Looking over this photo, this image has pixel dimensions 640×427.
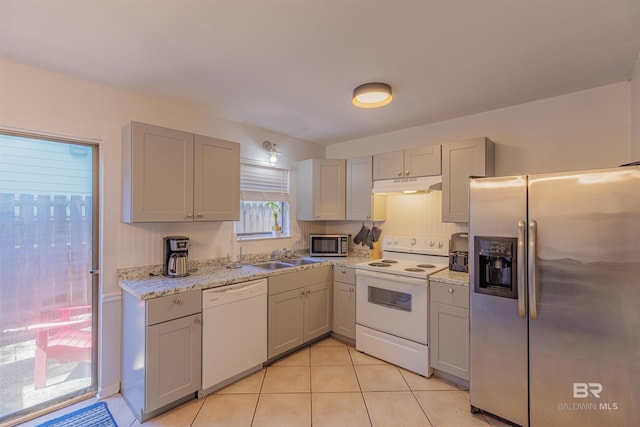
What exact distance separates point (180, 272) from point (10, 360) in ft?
3.90

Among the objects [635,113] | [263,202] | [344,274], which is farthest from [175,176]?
[635,113]

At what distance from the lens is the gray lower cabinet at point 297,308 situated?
9.04 ft

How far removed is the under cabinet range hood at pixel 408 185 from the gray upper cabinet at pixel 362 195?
0.11 m

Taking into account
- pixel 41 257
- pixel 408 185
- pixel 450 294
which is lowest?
pixel 450 294

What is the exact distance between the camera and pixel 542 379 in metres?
1.80

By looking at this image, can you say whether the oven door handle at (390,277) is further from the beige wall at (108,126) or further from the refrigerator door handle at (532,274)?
the beige wall at (108,126)

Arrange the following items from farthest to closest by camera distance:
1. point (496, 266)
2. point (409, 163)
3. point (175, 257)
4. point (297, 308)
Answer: point (409, 163), point (297, 308), point (175, 257), point (496, 266)

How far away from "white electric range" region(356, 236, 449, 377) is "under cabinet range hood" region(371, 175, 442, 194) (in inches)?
22.8

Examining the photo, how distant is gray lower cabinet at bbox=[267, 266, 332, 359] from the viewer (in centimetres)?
276

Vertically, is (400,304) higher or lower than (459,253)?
lower

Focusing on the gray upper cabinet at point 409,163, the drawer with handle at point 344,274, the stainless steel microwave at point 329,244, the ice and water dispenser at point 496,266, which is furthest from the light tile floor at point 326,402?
the gray upper cabinet at point 409,163

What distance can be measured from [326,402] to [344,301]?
44.2 inches

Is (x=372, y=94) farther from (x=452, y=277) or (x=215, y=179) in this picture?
(x=452, y=277)

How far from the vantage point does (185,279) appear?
2.35 m
